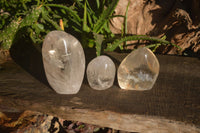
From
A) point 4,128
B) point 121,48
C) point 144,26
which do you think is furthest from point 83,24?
point 4,128

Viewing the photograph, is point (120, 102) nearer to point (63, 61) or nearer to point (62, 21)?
point (63, 61)

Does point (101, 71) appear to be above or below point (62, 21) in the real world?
below

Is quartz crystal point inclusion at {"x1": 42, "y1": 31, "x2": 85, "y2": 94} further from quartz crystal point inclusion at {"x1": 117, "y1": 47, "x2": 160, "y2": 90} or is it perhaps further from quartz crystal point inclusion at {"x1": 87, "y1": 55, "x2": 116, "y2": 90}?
quartz crystal point inclusion at {"x1": 117, "y1": 47, "x2": 160, "y2": 90}

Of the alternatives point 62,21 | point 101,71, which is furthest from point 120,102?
point 62,21

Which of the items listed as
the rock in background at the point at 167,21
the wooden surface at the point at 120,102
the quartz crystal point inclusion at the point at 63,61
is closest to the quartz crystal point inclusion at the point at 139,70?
the wooden surface at the point at 120,102

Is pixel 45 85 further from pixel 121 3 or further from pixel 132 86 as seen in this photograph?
pixel 121 3

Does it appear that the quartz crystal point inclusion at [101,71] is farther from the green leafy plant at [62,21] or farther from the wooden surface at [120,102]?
the green leafy plant at [62,21]

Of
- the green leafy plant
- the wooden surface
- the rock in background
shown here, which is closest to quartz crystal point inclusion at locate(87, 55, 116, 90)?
the wooden surface
